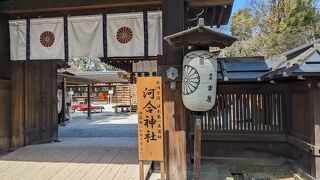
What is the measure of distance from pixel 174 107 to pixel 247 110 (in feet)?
8.24

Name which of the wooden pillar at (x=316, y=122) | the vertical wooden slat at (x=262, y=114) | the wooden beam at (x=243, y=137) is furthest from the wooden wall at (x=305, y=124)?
the vertical wooden slat at (x=262, y=114)

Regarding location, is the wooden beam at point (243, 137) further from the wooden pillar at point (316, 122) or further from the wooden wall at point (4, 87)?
the wooden wall at point (4, 87)

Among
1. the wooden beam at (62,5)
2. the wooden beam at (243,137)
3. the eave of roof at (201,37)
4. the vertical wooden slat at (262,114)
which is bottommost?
the wooden beam at (243,137)

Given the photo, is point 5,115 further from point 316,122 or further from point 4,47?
point 316,122

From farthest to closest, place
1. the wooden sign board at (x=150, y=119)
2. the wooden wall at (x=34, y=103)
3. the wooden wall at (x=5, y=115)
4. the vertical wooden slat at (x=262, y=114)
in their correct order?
the wooden wall at (x=34, y=103) → the wooden wall at (x=5, y=115) → the vertical wooden slat at (x=262, y=114) → the wooden sign board at (x=150, y=119)

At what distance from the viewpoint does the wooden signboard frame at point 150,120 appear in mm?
5570

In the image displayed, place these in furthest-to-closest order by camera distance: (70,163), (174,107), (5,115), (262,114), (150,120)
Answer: (5,115) < (262,114) < (70,163) < (174,107) < (150,120)

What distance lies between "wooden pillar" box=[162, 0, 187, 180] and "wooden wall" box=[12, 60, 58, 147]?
4.17 metres

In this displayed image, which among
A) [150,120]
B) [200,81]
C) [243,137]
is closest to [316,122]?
[243,137]

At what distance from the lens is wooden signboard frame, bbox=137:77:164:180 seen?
18.3ft

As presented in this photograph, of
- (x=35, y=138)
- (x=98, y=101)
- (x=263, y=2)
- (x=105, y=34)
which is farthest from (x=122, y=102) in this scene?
(x=105, y=34)

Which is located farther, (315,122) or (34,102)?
(34,102)

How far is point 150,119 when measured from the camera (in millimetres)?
5582

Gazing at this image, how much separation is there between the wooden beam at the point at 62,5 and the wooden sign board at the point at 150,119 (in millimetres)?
2051
